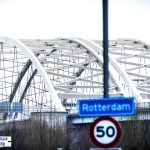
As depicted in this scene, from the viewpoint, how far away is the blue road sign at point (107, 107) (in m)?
16.0

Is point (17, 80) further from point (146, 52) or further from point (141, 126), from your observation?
point (141, 126)

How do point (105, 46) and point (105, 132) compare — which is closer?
point (105, 132)

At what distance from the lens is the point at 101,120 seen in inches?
622

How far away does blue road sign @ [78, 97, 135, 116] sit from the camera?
16.0 meters

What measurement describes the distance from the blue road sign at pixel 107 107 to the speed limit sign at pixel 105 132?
0.25 metres

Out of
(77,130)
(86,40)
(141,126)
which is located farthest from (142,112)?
(86,40)

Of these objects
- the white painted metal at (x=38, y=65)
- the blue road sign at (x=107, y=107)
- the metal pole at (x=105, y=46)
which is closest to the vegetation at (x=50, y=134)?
the white painted metal at (x=38, y=65)

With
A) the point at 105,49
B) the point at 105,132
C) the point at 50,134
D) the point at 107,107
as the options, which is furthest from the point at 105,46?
the point at 50,134

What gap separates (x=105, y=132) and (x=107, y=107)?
25.1 inches

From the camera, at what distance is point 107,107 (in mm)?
16031

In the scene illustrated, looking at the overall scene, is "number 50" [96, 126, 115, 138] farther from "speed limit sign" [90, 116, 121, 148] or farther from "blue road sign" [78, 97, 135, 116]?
"blue road sign" [78, 97, 135, 116]

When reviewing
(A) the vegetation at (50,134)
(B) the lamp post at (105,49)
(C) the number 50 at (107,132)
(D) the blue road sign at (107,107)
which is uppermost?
(B) the lamp post at (105,49)

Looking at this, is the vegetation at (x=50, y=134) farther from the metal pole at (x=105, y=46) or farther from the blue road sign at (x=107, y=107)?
the blue road sign at (x=107, y=107)

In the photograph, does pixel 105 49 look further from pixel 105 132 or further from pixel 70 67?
pixel 70 67
